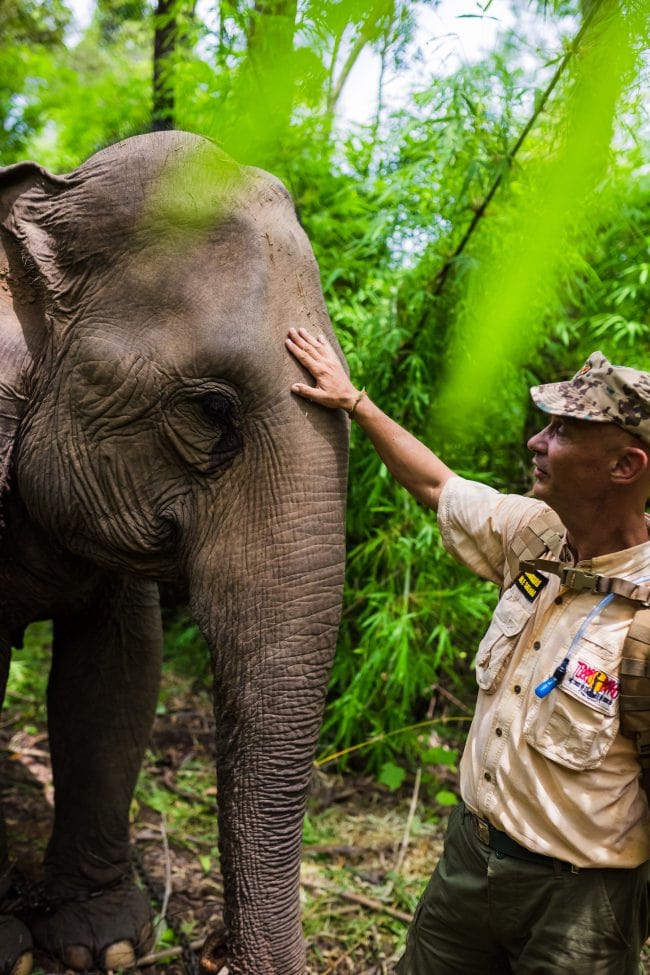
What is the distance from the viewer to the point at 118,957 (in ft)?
9.20

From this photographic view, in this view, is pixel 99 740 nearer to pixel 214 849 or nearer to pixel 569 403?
pixel 214 849

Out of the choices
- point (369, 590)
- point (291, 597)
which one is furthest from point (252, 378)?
point (369, 590)

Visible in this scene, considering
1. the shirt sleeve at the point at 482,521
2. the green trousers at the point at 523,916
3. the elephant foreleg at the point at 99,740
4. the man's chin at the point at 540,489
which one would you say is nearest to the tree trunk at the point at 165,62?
the elephant foreleg at the point at 99,740

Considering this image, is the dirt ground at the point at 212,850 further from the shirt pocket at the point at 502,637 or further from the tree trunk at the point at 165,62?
the tree trunk at the point at 165,62

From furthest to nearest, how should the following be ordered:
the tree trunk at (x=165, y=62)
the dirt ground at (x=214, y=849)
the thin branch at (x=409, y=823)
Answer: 1. the tree trunk at (x=165, y=62)
2. the thin branch at (x=409, y=823)
3. the dirt ground at (x=214, y=849)

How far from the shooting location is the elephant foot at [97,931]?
280 centimetres

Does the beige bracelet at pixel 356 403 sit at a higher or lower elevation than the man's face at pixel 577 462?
higher

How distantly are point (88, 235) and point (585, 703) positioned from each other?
1554mm

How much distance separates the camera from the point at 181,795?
156 inches

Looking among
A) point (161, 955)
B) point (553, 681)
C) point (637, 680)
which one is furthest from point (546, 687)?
point (161, 955)

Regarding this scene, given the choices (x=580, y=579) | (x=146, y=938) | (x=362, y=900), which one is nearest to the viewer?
(x=580, y=579)

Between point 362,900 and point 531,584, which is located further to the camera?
point 362,900

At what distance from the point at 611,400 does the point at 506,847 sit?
3.24 feet

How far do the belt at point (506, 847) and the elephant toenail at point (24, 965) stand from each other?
142 centimetres
